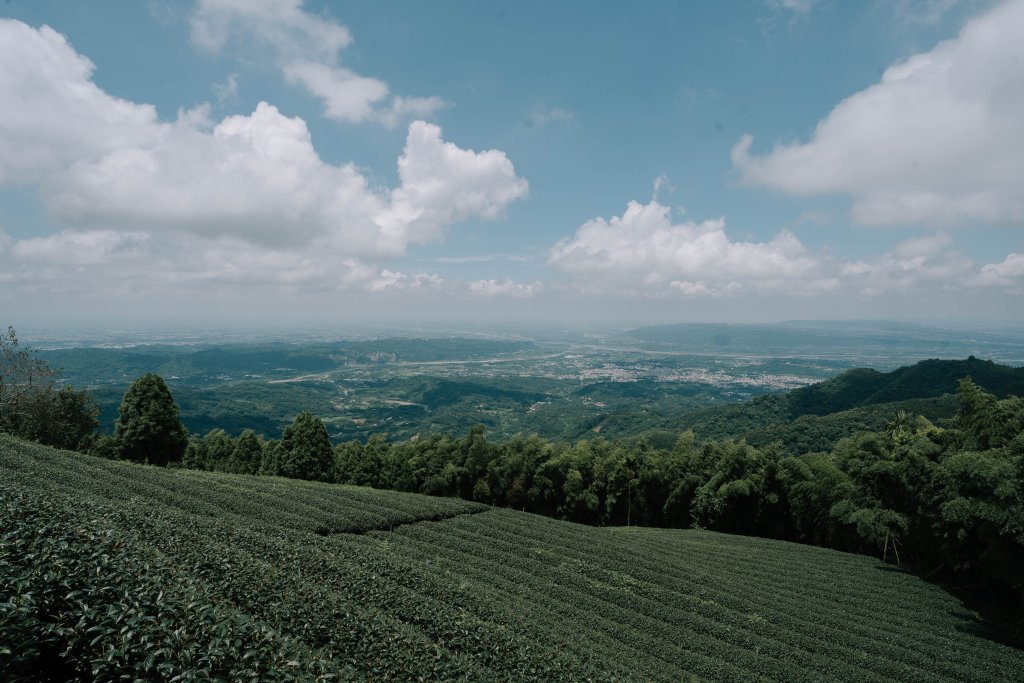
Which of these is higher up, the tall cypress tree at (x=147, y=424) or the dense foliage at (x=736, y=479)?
the tall cypress tree at (x=147, y=424)

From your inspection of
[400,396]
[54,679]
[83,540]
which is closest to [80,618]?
[54,679]

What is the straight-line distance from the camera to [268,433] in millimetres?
122375

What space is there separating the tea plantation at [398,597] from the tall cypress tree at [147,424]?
Result: 13.9 meters

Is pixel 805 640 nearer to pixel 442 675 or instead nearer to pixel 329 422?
pixel 442 675

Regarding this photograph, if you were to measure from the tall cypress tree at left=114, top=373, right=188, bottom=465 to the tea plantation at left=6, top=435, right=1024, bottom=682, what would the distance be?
45.7 feet

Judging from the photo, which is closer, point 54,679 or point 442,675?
point 54,679

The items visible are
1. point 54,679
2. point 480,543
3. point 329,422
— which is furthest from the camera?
point 329,422

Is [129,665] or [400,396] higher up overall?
[129,665]

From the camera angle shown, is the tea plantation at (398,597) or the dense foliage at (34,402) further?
the dense foliage at (34,402)

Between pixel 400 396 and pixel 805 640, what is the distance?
188321 mm

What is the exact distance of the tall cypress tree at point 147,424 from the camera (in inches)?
1415

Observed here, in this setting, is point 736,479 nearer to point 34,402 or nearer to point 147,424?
point 147,424

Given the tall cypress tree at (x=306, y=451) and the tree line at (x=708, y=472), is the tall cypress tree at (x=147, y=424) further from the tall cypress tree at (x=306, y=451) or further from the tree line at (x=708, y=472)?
the tall cypress tree at (x=306, y=451)

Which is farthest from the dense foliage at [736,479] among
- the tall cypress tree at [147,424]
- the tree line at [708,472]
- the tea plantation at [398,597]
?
the tall cypress tree at [147,424]
